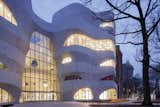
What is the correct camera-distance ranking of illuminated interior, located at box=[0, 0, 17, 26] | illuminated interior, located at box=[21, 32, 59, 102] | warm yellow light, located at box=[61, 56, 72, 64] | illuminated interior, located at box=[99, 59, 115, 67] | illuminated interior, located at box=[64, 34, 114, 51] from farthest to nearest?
illuminated interior, located at box=[99, 59, 115, 67] < illuminated interior, located at box=[64, 34, 114, 51] < warm yellow light, located at box=[61, 56, 72, 64] < illuminated interior, located at box=[21, 32, 59, 102] < illuminated interior, located at box=[0, 0, 17, 26]

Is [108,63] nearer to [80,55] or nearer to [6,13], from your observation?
[80,55]

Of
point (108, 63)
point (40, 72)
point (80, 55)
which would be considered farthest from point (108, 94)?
point (40, 72)

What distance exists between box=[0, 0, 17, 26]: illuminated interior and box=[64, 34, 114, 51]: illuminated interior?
26560 mm

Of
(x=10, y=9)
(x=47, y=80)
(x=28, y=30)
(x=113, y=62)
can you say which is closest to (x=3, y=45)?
(x=10, y=9)

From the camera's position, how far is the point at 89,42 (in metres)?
86.6

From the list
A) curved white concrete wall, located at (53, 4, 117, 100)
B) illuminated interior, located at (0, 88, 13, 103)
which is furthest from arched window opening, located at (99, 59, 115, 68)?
illuminated interior, located at (0, 88, 13, 103)

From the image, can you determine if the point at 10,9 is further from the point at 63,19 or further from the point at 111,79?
the point at 111,79

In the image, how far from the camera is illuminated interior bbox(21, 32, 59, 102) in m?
73.4

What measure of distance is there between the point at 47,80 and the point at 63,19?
1575cm

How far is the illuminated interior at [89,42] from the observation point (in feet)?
274

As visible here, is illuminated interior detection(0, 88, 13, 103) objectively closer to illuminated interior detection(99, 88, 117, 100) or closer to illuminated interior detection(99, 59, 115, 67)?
illuminated interior detection(99, 88, 117, 100)

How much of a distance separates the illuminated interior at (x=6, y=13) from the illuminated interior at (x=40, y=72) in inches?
650

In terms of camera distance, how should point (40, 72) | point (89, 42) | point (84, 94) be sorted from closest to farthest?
point (40, 72)
point (84, 94)
point (89, 42)

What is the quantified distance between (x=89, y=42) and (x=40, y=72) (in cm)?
1559
